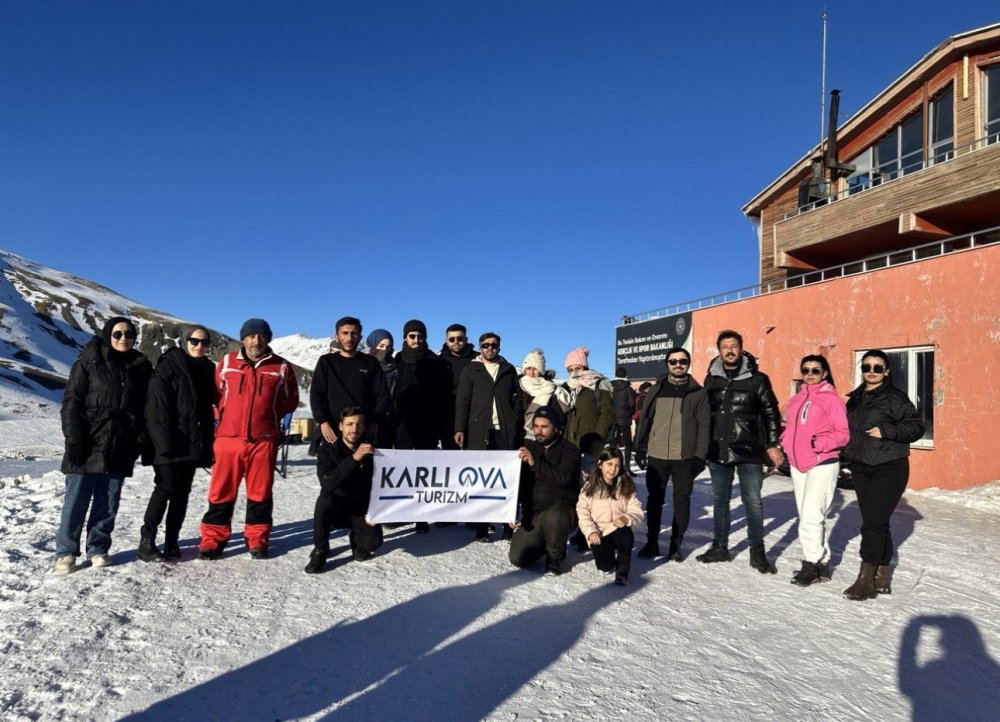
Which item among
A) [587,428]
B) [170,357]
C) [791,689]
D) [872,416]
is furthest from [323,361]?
[872,416]

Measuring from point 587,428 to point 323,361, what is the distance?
106 inches

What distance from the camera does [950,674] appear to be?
3.22 m

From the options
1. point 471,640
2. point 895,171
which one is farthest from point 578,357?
point 895,171

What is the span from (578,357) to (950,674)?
387 cm

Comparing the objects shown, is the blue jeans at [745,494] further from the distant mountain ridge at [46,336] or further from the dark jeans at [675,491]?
the distant mountain ridge at [46,336]

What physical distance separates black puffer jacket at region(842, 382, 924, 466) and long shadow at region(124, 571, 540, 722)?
2957 millimetres

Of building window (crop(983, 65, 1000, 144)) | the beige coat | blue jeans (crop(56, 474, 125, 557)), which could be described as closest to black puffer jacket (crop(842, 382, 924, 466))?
the beige coat

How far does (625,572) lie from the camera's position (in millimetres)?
4543

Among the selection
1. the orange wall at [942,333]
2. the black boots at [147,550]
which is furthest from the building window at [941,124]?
the black boots at [147,550]

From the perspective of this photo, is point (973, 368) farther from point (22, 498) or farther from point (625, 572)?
point (22, 498)

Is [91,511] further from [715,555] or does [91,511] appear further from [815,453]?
[815,453]

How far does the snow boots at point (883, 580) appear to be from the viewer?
4492mm

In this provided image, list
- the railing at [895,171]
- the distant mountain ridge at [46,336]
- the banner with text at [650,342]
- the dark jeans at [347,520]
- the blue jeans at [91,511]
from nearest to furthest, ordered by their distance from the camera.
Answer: the blue jeans at [91,511], the dark jeans at [347,520], the railing at [895,171], the banner with text at [650,342], the distant mountain ridge at [46,336]

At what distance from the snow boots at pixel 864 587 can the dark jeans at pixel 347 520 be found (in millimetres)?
3652
